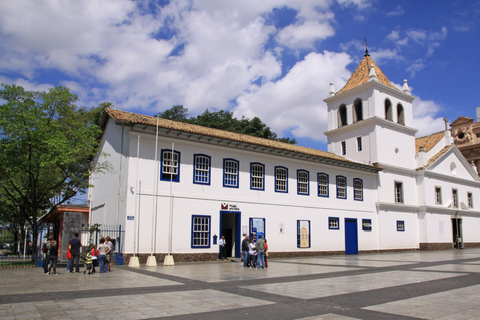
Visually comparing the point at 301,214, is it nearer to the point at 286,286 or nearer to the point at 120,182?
the point at 120,182

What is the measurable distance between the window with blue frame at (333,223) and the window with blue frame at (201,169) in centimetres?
1079

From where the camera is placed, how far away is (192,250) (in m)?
21.0

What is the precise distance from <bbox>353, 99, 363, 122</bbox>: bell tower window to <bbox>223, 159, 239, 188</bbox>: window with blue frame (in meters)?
15.7

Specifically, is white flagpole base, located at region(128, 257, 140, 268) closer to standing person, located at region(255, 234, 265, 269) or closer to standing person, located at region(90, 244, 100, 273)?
standing person, located at region(90, 244, 100, 273)

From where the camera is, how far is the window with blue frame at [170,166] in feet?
68.5

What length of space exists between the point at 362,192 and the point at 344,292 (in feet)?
72.1

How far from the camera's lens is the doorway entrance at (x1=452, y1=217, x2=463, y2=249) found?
3756 cm

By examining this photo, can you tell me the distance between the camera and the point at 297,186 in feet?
87.9

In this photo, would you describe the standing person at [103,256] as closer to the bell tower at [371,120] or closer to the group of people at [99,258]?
the group of people at [99,258]

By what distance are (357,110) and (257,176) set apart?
49.2 feet

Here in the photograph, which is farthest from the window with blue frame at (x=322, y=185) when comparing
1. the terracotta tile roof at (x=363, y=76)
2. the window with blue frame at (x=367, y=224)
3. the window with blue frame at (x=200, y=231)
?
the terracotta tile roof at (x=363, y=76)

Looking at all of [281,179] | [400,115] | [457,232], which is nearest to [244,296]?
[281,179]

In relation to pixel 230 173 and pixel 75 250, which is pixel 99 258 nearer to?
pixel 75 250

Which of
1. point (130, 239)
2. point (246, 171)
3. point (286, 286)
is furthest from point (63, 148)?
point (286, 286)
